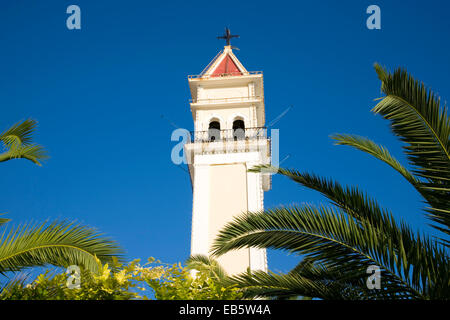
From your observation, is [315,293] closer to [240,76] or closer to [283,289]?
[283,289]

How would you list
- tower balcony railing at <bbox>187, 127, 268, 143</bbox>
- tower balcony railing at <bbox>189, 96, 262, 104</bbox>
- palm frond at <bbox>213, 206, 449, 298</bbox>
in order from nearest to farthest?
palm frond at <bbox>213, 206, 449, 298</bbox>, tower balcony railing at <bbox>187, 127, 268, 143</bbox>, tower balcony railing at <bbox>189, 96, 262, 104</bbox>

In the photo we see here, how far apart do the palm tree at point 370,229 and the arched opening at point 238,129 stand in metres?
17.3

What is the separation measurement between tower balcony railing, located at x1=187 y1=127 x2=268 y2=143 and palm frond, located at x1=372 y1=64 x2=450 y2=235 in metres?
17.3

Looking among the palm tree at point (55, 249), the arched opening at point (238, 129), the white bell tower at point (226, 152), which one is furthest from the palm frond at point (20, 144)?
the arched opening at point (238, 129)

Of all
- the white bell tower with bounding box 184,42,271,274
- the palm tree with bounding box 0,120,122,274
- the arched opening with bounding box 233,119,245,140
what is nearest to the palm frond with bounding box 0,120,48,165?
the palm tree with bounding box 0,120,122,274

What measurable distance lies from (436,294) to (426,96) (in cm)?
262

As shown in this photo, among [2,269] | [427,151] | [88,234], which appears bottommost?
[2,269]

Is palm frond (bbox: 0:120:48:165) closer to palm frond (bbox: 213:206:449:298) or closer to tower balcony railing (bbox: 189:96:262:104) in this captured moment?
palm frond (bbox: 213:206:449:298)

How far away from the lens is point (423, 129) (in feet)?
23.0

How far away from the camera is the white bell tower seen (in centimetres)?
2136

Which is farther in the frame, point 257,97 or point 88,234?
point 257,97

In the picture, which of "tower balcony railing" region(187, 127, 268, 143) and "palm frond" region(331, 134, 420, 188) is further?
"tower balcony railing" region(187, 127, 268, 143)
